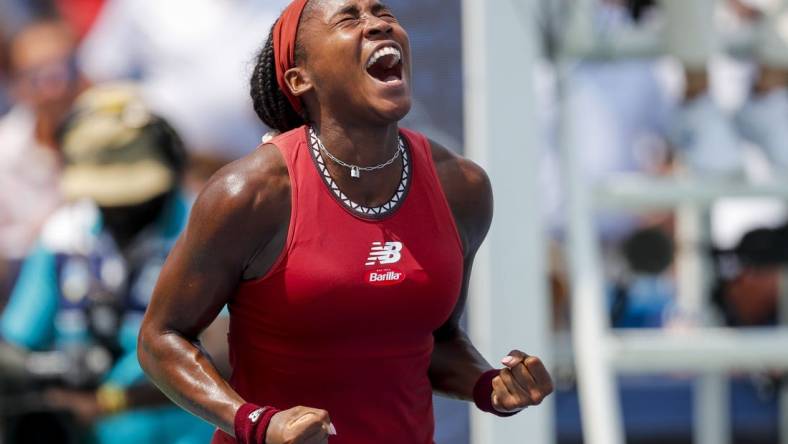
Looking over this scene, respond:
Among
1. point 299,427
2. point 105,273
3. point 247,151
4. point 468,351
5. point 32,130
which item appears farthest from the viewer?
point 32,130

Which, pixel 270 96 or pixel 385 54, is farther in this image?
pixel 270 96

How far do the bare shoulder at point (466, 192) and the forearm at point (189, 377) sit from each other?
53 cm

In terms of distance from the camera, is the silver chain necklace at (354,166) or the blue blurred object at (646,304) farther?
the blue blurred object at (646,304)

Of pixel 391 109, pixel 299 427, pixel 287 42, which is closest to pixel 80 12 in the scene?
pixel 287 42

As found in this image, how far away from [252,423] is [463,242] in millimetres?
608

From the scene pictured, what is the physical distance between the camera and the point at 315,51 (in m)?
2.65

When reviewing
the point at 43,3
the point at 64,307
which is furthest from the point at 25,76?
the point at 64,307

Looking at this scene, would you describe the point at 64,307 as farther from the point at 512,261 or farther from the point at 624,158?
the point at 624,158

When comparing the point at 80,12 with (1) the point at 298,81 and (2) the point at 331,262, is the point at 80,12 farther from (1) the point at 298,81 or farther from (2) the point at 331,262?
(2) the point at 331,262

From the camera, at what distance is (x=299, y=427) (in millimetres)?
2305

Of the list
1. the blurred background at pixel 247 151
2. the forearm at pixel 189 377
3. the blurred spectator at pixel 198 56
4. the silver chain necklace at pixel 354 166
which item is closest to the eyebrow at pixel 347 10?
the silver chain necklace at pixel 354 166

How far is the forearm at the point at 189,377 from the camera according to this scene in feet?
8.16

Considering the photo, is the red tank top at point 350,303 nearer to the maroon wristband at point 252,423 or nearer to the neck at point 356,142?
the neck at point 356,142

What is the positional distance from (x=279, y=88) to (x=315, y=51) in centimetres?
18
